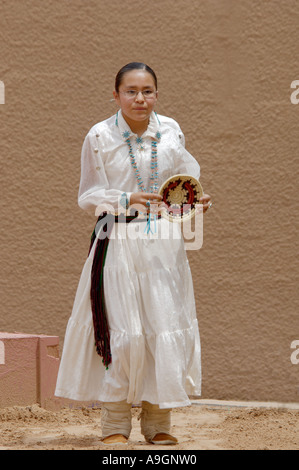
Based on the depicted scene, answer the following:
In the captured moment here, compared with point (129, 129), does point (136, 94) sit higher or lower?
higher

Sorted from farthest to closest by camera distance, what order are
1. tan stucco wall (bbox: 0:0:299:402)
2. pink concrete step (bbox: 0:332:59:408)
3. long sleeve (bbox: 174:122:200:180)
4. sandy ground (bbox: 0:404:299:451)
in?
tan stucco wall (bbox: 0:0:299:402) < pink concrete step (bbox: 0:332:59:408) < long sleeve (bbox: 174:122:200:180) < sandy ground (bbox: 0:404:299:451)

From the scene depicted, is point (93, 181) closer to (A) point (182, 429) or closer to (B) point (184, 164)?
(B) point (184, 164)

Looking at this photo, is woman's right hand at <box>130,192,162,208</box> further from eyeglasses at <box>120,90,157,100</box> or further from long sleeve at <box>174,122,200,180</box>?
eyeglasses at <box>120,90,157,100</box>

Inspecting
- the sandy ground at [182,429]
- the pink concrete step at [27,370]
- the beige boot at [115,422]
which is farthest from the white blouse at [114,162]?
the pink concrete step at [27,370]

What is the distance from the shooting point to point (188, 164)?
15.0 ft

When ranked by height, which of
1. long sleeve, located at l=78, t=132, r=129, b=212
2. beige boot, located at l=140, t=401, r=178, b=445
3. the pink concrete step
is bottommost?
beige boot, located at l=140, t=401, r=178, b=445

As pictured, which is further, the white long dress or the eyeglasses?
the eyeglasses

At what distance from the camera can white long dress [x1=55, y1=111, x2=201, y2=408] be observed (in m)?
4.21

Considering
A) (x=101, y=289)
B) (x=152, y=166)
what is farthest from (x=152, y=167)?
(x=101, y=289)

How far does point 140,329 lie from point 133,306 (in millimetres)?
120

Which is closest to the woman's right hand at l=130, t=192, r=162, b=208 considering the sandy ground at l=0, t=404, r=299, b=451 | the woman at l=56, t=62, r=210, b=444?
the woman at l=56, t=62, r=210, b=444

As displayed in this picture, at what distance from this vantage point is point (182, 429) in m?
5.17

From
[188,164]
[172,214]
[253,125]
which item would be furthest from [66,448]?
[253,125]

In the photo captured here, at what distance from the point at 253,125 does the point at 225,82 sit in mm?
366
